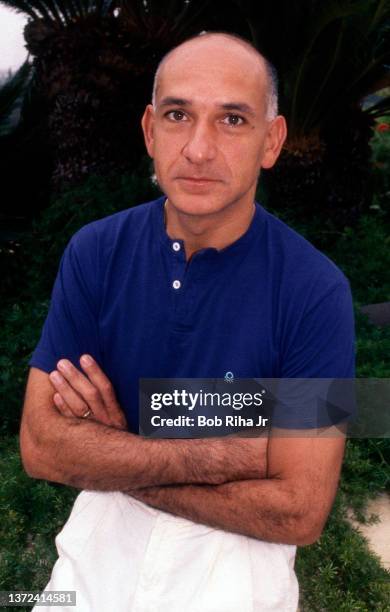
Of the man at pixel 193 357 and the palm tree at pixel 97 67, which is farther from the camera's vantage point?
the palm tree at pixel 97 67

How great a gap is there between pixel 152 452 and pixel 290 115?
5342mm

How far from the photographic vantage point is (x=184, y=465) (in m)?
1.89

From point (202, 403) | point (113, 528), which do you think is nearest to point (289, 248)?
point (202, 403)

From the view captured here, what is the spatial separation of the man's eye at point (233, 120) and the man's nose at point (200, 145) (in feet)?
0.18

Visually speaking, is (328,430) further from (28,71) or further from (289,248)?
(28,71)

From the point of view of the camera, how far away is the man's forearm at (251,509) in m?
1.81

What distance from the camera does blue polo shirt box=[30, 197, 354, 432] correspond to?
6.15 feet

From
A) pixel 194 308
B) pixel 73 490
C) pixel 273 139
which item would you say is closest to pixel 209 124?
pixel 273 139

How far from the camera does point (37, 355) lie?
2086mm

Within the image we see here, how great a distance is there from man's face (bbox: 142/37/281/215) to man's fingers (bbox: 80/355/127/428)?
55 centimetres

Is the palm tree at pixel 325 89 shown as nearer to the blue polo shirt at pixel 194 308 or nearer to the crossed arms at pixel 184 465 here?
the blue polo shirt at pixel 194 308

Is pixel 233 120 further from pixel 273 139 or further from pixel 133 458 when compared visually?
pixel 133 458

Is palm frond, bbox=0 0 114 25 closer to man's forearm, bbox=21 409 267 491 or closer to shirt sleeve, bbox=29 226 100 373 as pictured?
shirt sleeve, bbox=29 226 100 373

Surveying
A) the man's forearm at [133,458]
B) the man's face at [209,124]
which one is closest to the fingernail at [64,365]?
the man's forearm at [133,458]
